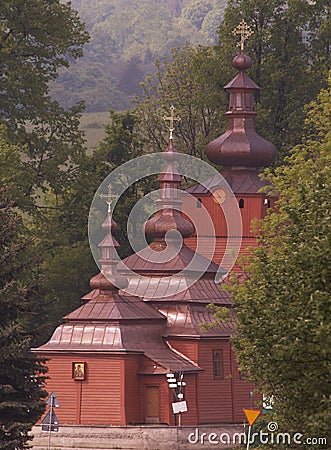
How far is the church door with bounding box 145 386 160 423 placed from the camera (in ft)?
180

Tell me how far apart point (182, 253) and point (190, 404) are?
6.76 m

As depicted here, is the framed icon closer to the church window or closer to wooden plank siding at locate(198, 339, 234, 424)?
wooden plank siding at locate(198, 339, 234, 424)

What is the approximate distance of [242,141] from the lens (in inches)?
2507

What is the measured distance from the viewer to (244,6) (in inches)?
3056

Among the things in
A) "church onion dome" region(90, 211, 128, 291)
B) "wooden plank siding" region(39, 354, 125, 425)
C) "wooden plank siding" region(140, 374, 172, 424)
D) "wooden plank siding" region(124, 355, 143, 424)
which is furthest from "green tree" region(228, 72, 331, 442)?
"church onion dome" region(90, 211, 128, 291)

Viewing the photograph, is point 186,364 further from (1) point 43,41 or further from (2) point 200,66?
(2) point 200,66

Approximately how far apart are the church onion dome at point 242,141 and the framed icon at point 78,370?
1279 centimetres

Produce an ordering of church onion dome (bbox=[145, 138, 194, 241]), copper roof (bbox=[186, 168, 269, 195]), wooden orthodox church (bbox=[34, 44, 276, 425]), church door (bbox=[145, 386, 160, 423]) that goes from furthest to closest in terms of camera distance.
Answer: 1. copper roof (bbox=[186, 168, 269, 195])
2. church onion dome (bbox=[145, 138, 194, 241])
3. church door (bbox=[145, 386, 160, 423])
4. wooden orthodox church (bbox=[34, 44, 276, 425])

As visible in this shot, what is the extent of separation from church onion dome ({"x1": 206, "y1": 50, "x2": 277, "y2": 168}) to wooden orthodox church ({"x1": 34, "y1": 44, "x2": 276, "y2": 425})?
2.19 metres

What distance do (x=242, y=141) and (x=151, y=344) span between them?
1139cm

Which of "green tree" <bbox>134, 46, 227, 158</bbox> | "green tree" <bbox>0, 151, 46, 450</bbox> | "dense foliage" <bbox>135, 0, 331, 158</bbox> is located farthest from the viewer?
"green tree" <bbox>134, 46, 227, 158</bbox>

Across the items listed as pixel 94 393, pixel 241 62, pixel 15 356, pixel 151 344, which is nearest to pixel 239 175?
pixel 241 62

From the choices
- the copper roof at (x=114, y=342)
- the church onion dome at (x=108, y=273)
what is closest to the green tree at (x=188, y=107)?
the church onion dome at (x=108, y=273)

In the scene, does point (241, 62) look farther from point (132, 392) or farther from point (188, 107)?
point (132, 392)
